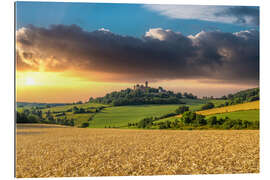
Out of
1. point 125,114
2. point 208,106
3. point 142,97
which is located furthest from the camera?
point 208,106

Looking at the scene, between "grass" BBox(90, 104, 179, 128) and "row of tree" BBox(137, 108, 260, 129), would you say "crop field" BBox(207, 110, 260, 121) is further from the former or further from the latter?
"grass" BBox(90, 104, 179, 128)

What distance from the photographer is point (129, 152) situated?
8.09 meters

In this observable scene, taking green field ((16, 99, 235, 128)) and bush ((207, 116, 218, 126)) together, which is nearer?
green field ((16, 99, 235, 128))

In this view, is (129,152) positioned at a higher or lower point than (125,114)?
lower

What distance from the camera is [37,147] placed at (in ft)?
26.7

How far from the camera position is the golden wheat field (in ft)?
25.1

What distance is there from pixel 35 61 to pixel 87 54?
50.2 inches

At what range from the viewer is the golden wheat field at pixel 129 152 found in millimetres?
7641

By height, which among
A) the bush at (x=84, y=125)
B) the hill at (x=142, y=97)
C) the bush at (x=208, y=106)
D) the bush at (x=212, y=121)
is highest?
the hill at (x=142, y=97)

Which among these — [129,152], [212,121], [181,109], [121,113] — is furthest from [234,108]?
[129,152]

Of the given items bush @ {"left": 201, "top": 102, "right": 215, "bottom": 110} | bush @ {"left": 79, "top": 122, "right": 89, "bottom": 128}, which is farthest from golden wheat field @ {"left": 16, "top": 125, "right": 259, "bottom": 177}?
bush @ {"left": 201, "top": 102, "right": 215, "bottom": 110}

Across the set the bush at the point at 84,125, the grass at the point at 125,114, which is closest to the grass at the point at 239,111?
the grass at the point at 125,114

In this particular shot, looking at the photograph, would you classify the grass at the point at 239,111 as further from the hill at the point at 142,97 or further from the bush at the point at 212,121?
the hill at the point at 142,97

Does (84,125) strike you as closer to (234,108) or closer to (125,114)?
(125,114)
